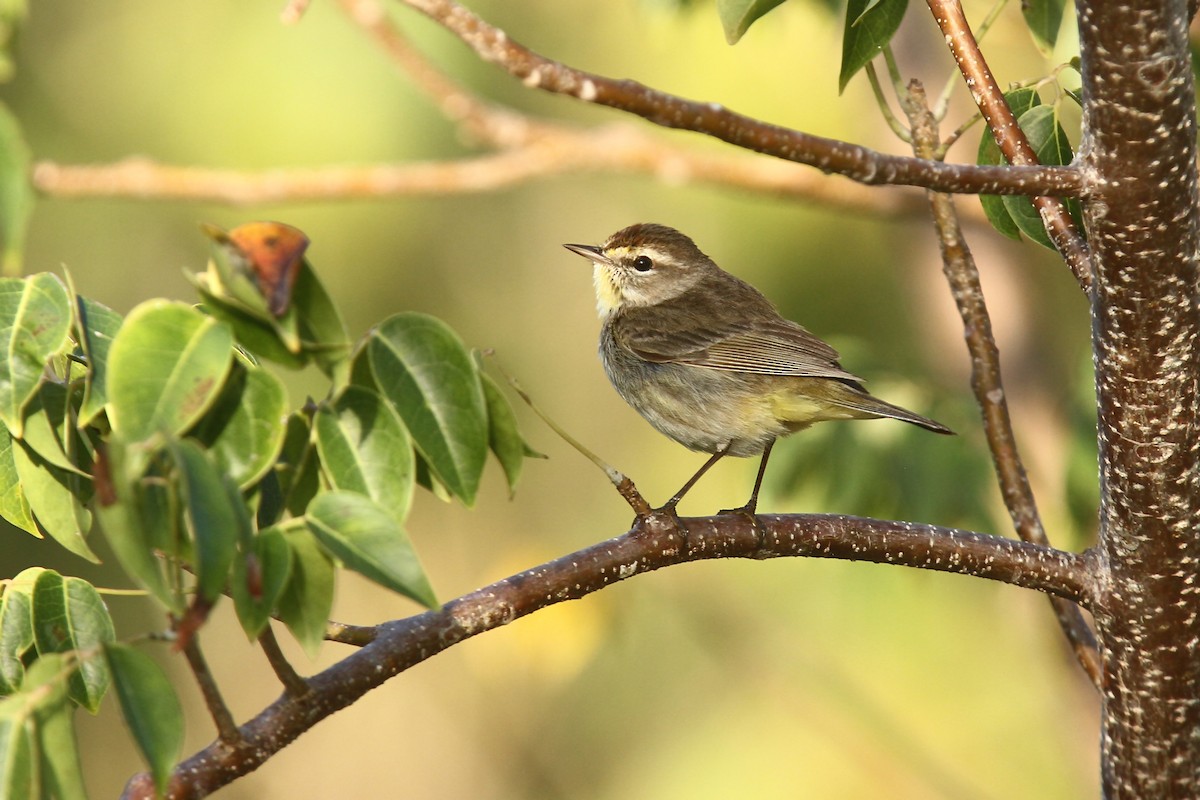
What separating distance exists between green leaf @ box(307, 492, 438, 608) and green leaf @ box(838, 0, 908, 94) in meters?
1.38

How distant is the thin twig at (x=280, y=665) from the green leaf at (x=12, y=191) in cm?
58

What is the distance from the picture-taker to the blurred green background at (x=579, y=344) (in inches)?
258

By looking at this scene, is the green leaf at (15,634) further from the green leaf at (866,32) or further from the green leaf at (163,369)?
the green leaf at (866,32)

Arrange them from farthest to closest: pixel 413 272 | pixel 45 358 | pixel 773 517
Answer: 1. pixel 413 272
2. pixel 773 517
3. pixel 45 358

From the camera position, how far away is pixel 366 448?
5.81 feet

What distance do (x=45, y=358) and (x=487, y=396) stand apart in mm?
669

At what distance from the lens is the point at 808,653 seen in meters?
7.05

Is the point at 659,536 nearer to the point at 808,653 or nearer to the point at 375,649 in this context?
the point at 375,649

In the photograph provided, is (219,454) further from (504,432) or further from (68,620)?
(68,620)

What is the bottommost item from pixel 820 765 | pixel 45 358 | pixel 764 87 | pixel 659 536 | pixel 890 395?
pixel 820 765

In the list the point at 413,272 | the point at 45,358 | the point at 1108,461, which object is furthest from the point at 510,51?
the point at 413,272

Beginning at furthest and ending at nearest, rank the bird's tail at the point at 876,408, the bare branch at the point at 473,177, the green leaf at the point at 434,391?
the bare branch at the point at 473,177 → the bird's tail at the point at 876,408 → the green leaf at the point at 434,391

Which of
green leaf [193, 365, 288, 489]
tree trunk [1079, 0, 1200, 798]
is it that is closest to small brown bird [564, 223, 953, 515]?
tree trunk [1079, 0, 1200, 798]

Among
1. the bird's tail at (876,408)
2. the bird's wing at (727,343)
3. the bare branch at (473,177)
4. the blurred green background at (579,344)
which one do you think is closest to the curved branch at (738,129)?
the bird's tail at (876,408)
